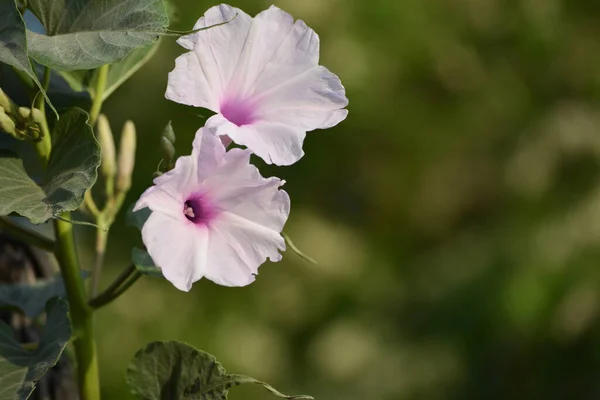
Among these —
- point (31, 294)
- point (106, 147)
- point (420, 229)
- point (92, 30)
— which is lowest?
point (420, 229)

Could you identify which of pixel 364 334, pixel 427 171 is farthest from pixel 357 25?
pixel 364 334

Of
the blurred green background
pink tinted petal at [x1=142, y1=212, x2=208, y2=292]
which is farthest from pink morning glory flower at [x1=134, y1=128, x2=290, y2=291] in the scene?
the blurred green background

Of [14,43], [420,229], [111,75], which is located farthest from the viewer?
[420,229]

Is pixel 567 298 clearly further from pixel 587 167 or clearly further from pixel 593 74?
pixel 593 74

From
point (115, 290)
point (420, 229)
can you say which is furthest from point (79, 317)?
point (420, 229)

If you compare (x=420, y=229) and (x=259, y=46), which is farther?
(x=420, y=229)

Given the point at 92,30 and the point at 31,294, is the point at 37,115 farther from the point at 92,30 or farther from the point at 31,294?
the point at 31,294
